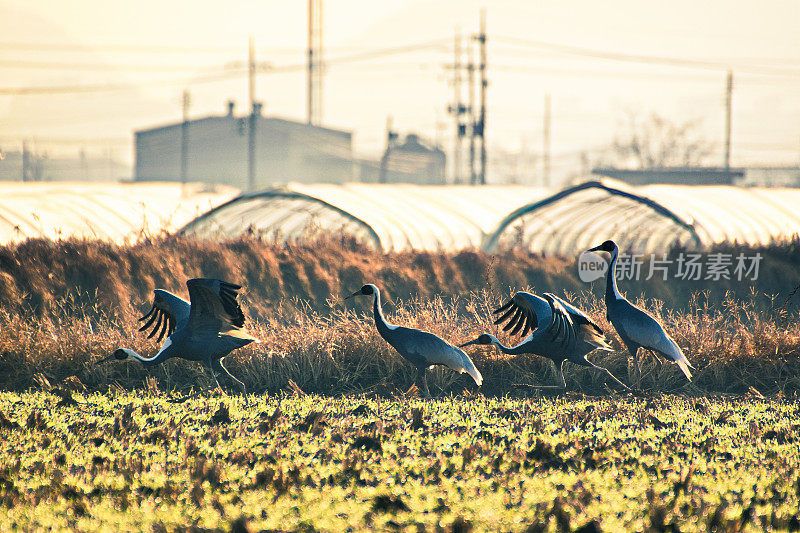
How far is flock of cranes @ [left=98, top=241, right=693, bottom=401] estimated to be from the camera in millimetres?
8438

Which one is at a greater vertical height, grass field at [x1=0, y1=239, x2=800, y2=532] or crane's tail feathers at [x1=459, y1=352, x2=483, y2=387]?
crane's tail feathers at [x1=459, y1=352, x2=483, y2=387]

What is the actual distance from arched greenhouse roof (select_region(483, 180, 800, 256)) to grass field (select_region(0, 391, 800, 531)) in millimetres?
13351

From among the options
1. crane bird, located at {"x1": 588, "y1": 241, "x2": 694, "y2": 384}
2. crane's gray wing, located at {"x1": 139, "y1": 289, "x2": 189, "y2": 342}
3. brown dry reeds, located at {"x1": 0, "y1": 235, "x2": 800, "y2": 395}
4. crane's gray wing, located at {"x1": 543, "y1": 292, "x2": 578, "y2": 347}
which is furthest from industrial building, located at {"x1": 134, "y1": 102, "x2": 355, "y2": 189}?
crane's gray wing, located at {"x1": 543, "y1": 292, "x2": 578, "y2": 347}

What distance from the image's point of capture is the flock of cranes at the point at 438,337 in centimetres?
844

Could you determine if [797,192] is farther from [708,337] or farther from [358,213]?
[708,337]

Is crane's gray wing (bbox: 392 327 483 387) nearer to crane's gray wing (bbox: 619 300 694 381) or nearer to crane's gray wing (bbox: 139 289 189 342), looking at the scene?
crane's gray wing (bbox: 619 300 694 381)

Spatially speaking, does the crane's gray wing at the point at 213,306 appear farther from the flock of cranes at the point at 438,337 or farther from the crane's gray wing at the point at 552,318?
the crane's gray wing at the point at 552,318

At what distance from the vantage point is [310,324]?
33.9 feet

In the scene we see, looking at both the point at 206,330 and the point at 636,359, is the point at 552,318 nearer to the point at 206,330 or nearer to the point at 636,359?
the point at 636,359

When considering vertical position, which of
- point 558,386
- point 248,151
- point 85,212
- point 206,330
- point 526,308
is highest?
point 248,151

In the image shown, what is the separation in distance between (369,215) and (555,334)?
1487 cm

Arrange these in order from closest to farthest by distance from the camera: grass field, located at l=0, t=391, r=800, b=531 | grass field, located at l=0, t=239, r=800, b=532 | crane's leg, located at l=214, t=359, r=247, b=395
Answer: grass field, located at l=0, t=391, r=800, b=531, grass field, located at l=0, t=239, r=800, b=532, crane's leg, located at l=214, t=359, r=247, b=395

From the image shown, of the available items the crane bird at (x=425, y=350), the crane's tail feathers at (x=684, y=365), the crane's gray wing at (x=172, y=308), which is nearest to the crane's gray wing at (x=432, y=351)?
the crane bird at (x=425, y=350)

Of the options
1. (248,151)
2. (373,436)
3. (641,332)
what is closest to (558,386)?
(641,332)
